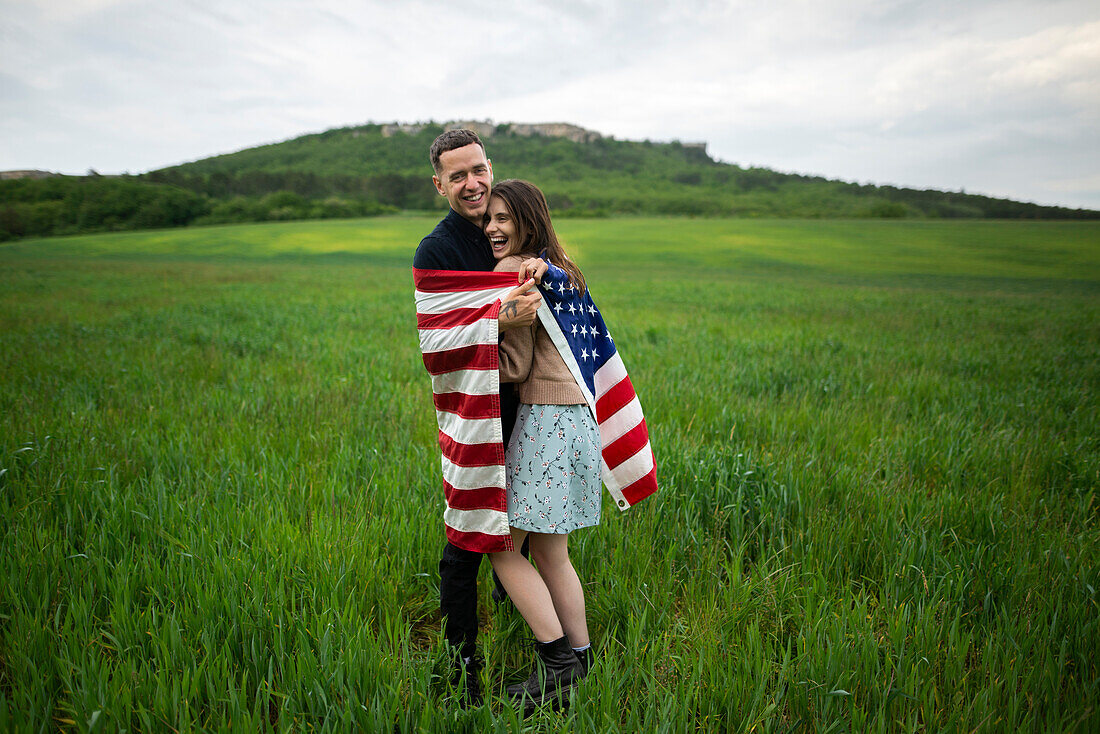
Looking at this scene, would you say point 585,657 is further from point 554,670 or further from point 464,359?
point 464,359

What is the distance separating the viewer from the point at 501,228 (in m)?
1.96

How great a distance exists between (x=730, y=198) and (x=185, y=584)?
97.7 m

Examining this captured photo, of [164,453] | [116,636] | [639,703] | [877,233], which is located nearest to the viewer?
[639,703]

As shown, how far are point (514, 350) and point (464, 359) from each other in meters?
0.18

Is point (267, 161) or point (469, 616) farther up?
point (267, 161)

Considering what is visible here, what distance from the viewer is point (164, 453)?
12.0 ft

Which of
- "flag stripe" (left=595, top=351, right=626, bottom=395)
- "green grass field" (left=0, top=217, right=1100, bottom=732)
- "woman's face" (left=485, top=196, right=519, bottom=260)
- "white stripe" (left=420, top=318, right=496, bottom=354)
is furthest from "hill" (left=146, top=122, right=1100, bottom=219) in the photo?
"white stripe" (left=420, top=318, right=496, bottom=354)

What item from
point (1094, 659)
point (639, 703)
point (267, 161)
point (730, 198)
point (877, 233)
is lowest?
point (639, 703)

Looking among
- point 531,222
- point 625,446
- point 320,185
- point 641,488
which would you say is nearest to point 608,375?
point 625,446

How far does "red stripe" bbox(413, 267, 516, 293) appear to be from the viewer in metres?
1.88

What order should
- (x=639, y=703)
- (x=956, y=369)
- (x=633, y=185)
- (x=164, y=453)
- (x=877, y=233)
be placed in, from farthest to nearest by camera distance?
(x=633, y=185)
(x=877, y=233)
(x=956, y=369)
(x=164, y=453)
(x=639, y=703)

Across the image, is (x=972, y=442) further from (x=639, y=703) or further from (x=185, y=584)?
(x=185, y=584)

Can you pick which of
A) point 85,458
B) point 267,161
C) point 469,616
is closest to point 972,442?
point 469,616

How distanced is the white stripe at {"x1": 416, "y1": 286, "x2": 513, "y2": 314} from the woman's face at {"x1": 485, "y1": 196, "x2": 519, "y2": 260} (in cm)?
19
